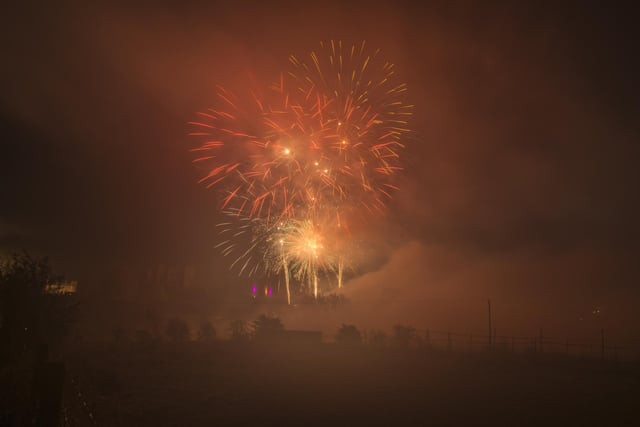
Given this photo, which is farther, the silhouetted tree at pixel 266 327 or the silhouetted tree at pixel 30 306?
the silhouetted tree at pixel 266 327

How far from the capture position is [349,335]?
181ft

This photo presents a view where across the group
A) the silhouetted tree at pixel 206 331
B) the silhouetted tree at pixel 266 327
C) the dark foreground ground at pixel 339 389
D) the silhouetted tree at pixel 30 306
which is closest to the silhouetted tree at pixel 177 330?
the silhouetted tree at pixel 206 331

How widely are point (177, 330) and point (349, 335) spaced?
89.0ft

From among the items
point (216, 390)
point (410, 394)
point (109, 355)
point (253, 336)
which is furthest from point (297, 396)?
point (253, 336)

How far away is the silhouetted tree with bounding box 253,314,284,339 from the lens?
167 ft

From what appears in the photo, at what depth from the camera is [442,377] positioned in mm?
29859

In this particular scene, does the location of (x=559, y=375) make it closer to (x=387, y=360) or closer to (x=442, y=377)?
(x=442, y=377)

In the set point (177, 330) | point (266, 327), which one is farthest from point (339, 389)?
point (177, 330)

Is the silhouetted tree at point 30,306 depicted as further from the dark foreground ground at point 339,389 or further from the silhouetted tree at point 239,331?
the silhouetted tree at point 239,331

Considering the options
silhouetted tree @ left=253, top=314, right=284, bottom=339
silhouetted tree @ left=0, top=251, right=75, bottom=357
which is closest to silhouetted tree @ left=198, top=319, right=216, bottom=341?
silhouetted tree @ left=253, top=314, right=284, bottom=339

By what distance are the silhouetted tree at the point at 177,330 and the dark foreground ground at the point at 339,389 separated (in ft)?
77.7

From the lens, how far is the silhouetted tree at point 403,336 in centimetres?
5450

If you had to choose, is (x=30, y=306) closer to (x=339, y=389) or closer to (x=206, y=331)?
(x=339, y=389)

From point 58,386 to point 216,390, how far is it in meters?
19.3
